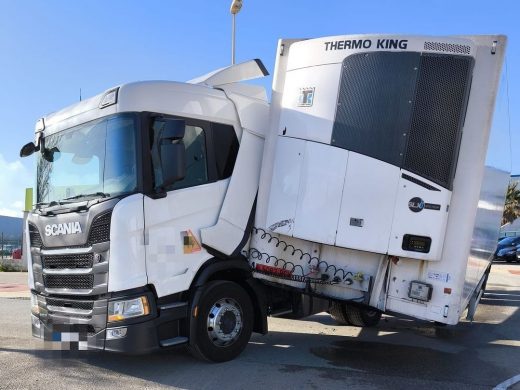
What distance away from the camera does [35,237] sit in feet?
19.0

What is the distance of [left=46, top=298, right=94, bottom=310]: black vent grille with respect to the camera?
512 centimetres

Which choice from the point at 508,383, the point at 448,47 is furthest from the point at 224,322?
the point at 448,47

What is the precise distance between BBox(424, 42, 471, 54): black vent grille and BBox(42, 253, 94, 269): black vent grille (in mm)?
4043

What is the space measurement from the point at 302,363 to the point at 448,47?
150 inches

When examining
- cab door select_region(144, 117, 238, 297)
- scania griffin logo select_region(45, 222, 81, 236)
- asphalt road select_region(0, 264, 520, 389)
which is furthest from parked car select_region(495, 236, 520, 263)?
scania griffin logo select_region(45, 222, 81, 236)

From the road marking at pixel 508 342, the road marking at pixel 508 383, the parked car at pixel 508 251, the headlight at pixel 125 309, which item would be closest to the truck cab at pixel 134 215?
the headlight at pixel 125 309

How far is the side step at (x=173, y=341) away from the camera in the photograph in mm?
5133

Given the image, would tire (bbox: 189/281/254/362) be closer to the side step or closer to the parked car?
the side step

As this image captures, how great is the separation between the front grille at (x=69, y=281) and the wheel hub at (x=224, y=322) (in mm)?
1310

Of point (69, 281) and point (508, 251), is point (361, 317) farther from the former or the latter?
point (508, 251)

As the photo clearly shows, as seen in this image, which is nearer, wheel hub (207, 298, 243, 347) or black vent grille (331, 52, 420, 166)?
black vent grille (331, 52, 420, 166)

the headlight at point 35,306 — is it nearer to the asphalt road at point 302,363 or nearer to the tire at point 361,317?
the asphalt road at point 302,363

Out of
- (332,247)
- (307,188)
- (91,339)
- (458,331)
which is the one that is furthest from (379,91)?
(458,331)

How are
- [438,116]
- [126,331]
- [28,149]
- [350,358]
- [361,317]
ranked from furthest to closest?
[361,317]
[28,149]
[350,358]
[438,116]
[126,331]
